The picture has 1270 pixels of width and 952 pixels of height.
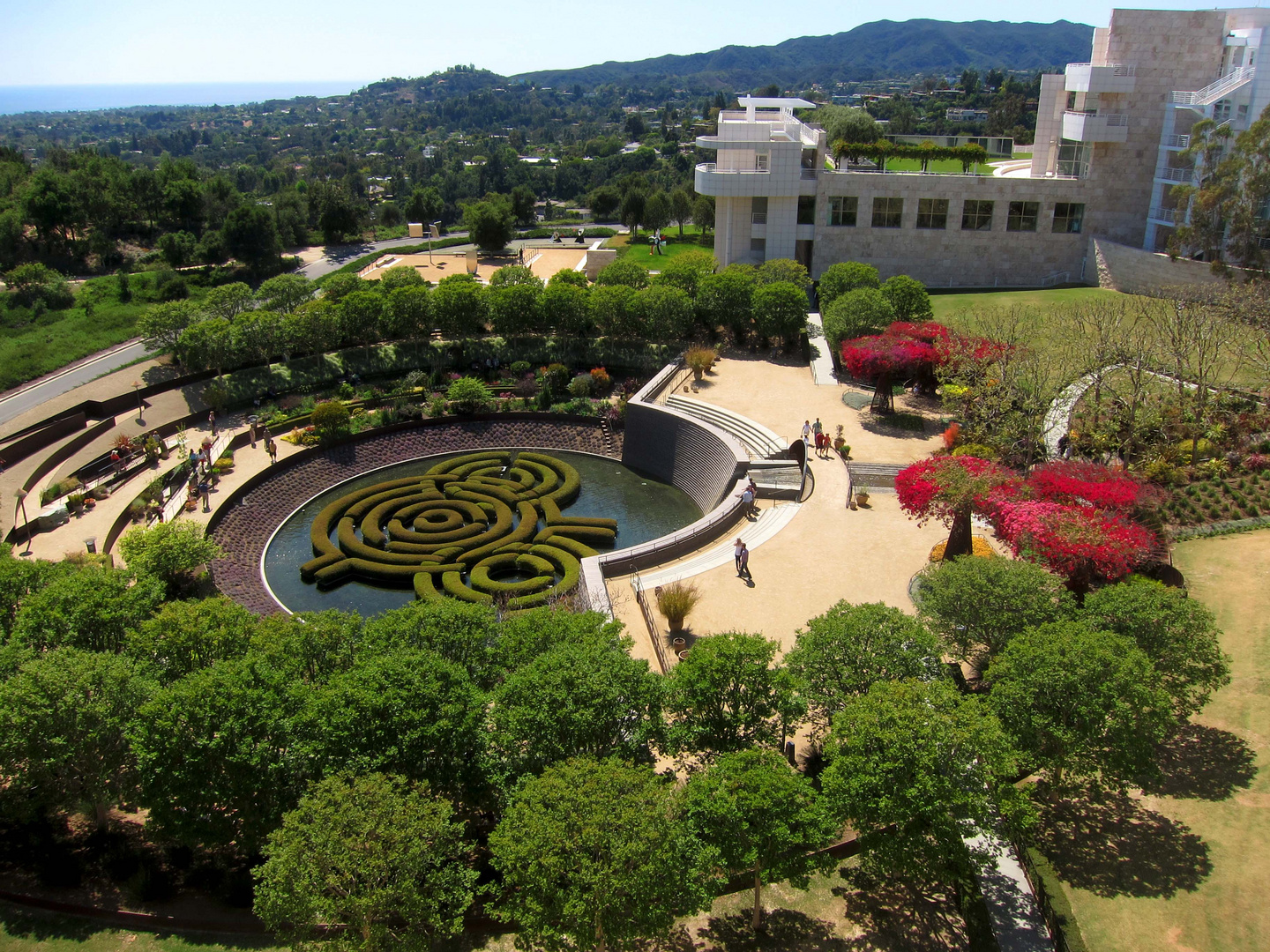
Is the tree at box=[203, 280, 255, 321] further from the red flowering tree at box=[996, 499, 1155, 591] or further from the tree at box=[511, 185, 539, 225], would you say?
the tree at box=[511, 185, 539, 225]

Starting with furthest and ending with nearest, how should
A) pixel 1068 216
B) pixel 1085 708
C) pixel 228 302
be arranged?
pixel 1068 216
pixel 228 302
pixel 1085 708

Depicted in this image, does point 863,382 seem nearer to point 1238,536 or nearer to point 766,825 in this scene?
point 1238,536

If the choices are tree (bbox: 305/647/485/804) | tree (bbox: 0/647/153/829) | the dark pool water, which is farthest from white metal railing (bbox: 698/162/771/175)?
tree (bbox: 0/647/153/829)

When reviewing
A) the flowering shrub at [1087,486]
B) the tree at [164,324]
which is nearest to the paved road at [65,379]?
the tree at [164,324]

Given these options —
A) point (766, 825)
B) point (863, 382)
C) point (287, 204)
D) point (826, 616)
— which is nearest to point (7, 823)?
point (766, 825)

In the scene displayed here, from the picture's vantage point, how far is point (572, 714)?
1864 cm

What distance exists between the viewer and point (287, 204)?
105000mm

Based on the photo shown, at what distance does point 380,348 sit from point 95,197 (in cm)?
4669

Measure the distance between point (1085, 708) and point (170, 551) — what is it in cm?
3000

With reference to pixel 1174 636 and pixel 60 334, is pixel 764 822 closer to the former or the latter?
pixel 1174 636

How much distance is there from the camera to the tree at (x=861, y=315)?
153ft

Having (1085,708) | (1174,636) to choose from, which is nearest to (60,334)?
(1085,708)

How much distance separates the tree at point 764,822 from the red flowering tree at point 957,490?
480 inches

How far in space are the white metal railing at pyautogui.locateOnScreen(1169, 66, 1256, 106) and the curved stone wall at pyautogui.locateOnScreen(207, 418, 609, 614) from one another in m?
41.4
